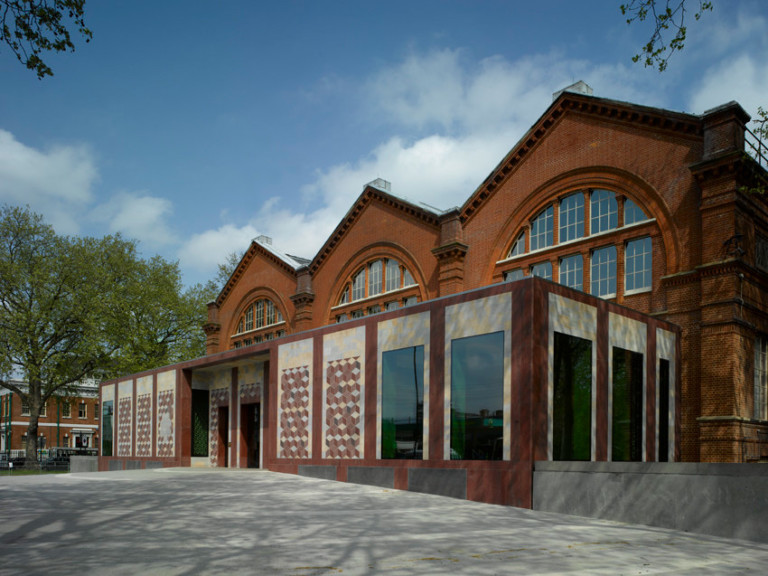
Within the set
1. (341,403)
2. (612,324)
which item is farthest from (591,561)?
(341,403)

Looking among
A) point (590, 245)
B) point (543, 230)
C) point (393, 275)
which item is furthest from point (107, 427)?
point (590, 245)

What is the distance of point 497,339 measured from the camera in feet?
49.1

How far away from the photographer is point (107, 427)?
35.2m

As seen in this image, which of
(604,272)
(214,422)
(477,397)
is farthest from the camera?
(214,422)

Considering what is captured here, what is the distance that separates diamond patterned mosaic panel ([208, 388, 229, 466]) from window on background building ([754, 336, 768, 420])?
19.0 metres

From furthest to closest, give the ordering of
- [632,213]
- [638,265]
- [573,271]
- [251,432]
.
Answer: [251,432] → [573,271] → [632,213] → [638,265]

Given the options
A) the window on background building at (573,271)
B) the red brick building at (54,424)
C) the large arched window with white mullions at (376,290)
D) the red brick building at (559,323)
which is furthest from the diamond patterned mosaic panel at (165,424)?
the red brick building at (54,424)

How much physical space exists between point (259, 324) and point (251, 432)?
1227 cm

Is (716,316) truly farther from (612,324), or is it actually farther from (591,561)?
(591,561)

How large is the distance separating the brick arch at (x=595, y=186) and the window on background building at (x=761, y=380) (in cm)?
340

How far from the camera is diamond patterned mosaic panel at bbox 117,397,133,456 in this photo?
32.5 metres

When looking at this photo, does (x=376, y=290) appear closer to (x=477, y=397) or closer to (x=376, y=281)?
(x=376, y=281)

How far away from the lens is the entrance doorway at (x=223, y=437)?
28062mm

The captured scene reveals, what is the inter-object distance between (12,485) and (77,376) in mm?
29502
